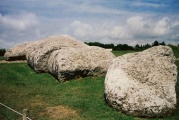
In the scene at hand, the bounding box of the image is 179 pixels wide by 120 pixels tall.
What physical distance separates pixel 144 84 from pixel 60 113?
193 inches

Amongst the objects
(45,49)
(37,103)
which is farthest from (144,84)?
(45,49)

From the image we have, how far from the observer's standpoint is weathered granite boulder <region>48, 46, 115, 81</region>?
2284 centimetres

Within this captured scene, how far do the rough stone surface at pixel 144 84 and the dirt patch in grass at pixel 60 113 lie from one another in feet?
7.21

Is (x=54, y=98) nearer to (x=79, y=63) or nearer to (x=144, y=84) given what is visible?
(x=79, y=63)

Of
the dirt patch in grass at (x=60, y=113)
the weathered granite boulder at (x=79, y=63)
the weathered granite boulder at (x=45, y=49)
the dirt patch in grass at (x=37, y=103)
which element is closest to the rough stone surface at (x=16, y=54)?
the weathered granite boulder at (x=45, y=49)

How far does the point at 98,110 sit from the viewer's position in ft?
53.1

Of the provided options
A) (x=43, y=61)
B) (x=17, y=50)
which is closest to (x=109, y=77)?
(x=43, y=61)

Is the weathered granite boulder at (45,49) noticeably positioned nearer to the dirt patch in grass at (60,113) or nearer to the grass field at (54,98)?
the grass field at (54,98)

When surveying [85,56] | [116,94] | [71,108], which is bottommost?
[71,108]

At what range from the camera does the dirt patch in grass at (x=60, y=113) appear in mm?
15472

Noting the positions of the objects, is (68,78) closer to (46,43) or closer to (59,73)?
(59,73)

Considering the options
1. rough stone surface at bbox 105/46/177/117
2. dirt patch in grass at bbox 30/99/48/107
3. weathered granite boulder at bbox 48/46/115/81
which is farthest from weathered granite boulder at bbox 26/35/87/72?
rough stone surface at bbox 105/46/177/117

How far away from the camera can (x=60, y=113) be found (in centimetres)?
1616

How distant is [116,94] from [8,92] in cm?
912
